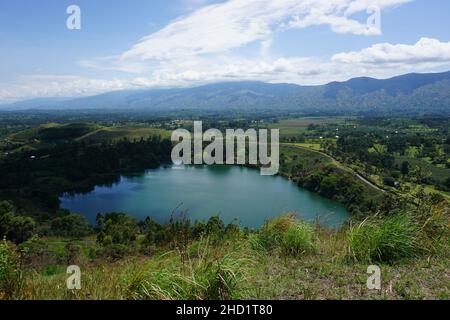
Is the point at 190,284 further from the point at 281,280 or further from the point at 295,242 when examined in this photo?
the point at 295,242

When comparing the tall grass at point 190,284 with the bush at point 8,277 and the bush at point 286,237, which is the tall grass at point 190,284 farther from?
the bush at point 286,237

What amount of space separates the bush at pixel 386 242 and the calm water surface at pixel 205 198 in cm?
3017

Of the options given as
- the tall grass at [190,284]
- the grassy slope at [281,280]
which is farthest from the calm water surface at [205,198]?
the tall grass at [190,284]

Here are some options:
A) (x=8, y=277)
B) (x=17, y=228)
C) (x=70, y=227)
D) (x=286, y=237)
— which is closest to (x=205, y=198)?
(x=70, y=227)

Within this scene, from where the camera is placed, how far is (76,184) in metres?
58.5

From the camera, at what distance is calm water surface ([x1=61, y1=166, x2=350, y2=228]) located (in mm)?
40906

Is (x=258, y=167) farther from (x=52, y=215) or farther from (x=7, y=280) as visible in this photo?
(x=7, y=280)

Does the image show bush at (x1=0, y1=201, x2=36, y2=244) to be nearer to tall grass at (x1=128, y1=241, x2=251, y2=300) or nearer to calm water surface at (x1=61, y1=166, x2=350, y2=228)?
calm water surface at (x1=61, y1=166, x2=350, y2=228)

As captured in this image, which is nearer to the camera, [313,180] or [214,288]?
[214,288]

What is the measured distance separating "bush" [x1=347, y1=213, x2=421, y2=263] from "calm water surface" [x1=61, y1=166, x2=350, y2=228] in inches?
1188

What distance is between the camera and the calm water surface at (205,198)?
40.9 metres

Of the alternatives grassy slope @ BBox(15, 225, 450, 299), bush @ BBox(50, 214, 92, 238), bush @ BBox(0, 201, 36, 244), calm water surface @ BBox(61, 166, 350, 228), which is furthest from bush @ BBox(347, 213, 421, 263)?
bush @ BBox(50, 214, 92, 238)

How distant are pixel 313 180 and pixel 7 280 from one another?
172ft
